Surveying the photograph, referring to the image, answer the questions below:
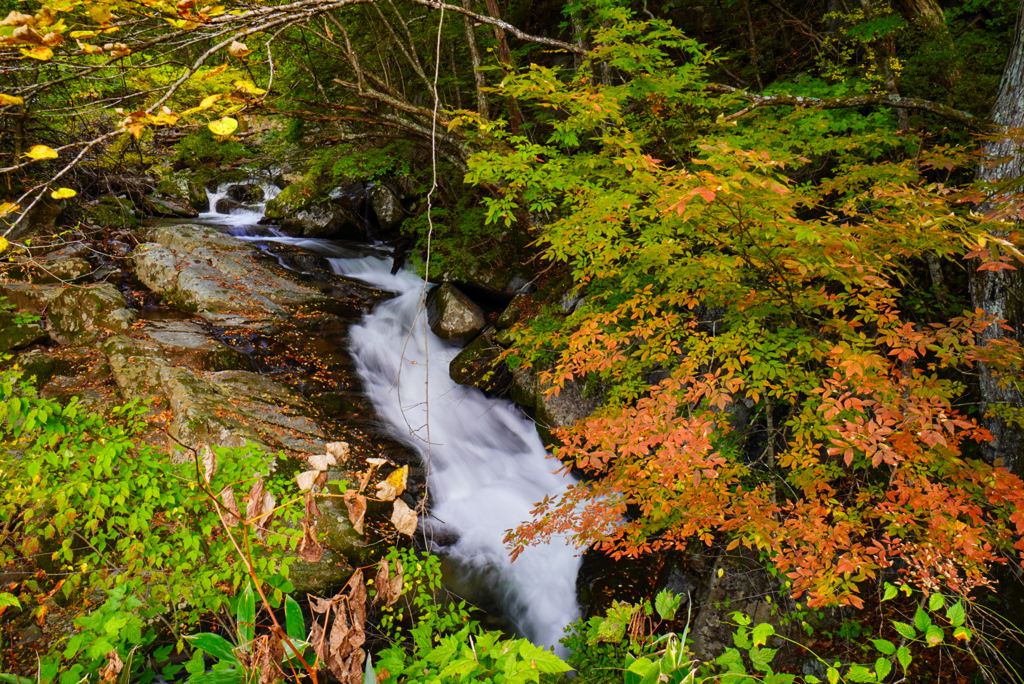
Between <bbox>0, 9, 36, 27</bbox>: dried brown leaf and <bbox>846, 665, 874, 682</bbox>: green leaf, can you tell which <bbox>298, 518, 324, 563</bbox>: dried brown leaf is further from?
<bbox>0, 9, 36, 27</bbox>: dried brown leaf

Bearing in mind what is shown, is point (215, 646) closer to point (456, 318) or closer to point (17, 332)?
point (456, 318)

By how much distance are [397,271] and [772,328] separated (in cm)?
811

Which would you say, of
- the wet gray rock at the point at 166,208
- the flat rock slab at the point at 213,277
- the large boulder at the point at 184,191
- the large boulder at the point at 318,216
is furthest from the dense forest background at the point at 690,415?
the large boulder at the point at 184,191

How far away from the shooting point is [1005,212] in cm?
233

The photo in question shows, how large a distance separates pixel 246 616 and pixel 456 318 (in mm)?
6987

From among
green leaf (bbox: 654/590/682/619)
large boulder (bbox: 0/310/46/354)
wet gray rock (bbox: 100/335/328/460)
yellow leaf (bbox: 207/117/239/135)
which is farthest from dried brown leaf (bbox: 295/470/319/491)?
large boulder (bbox: 0/310/46/354)

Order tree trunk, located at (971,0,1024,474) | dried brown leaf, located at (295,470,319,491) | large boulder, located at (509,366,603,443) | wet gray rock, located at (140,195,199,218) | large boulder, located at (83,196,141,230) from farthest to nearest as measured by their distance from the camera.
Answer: wet gray rock, located at (140,195,199,218)
large boulder, located at (83,196,141,230)
large boulder, located at (509,366,603,443)
tree trunk, located at (971,0,1024,474)
dried brown leaf, located at (295,470,319,491)

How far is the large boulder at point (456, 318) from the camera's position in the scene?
816cm

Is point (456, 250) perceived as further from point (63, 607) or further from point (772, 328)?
point (63, 607)

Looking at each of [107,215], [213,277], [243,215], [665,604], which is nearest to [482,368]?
[213,277]

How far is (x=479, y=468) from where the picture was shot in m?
6.22

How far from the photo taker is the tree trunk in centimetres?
329

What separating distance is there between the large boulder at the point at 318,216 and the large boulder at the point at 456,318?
4.84 meters

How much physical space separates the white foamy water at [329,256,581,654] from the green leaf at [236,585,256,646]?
2.16 m
